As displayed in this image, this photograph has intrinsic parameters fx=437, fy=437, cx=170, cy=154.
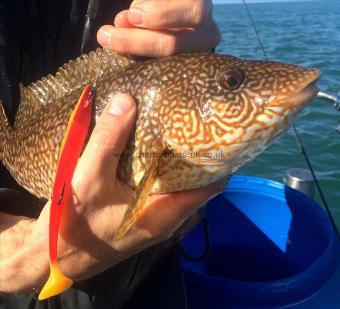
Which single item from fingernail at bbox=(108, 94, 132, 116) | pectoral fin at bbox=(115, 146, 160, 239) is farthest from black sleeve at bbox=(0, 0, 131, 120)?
pectoral fin at bbox=(115, 146, 160, 239)

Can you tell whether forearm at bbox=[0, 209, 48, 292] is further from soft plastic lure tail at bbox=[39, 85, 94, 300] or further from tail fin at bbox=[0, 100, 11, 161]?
tail fin at bbox=[0, 100, 11, 161]

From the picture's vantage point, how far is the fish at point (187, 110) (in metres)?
1.88

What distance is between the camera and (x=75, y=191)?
196cm

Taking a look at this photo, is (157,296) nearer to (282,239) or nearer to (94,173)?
(94,173)

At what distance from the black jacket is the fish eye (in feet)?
2.83

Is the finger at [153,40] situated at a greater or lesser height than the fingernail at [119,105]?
greater

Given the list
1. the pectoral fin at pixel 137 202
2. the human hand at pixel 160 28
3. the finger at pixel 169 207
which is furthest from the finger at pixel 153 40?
the finger at pixel 169 207

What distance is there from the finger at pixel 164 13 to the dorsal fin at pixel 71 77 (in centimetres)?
37

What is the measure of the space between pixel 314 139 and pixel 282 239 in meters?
5.31

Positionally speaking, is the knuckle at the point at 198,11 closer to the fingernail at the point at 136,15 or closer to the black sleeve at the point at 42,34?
the fingernail at the point at 136,15

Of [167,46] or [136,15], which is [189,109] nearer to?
[167,46]

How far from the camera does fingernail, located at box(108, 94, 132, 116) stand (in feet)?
6.52

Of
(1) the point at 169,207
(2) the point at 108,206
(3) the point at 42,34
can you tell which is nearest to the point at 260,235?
(1) the point at 169,207

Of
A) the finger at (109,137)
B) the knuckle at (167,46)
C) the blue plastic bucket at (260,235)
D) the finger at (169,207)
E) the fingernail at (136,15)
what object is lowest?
the blue plastic bucket at (260,235)
